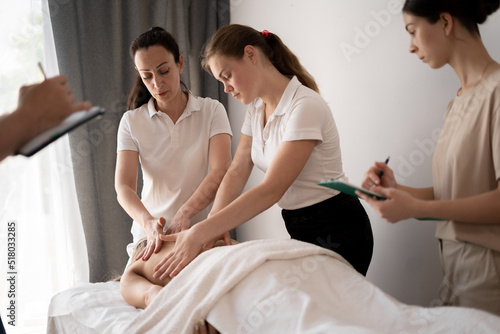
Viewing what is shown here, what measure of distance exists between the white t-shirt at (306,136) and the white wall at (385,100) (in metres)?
0.42

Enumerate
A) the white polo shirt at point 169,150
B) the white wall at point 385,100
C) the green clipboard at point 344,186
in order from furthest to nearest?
the white polo shirt at point 169,150 < the white wall at point 385,100 < the green clipboard at point 344,186

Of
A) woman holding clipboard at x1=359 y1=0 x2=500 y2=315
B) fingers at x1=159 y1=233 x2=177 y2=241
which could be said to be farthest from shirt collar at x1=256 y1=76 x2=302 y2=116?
fingers at x1=159 y1=233 x2=177 y2=241

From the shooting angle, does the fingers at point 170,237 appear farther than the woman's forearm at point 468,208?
Yes

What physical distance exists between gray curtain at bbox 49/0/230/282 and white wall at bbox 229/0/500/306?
1.14m

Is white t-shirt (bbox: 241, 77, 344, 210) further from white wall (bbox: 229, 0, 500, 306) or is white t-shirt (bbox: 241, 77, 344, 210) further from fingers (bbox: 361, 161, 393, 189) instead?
white wall (bbox: 229, 0, 500, 306)

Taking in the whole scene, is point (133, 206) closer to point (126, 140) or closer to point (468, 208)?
point (126, 140)

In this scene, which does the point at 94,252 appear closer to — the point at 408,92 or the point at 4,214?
the point at 4,214

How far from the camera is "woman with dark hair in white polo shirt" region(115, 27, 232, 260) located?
212 cm

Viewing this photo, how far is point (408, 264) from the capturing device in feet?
6.74

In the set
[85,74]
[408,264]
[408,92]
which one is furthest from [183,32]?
[408,264]

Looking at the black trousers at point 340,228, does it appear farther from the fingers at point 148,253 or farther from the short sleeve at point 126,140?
the short sleeve at point 126,140

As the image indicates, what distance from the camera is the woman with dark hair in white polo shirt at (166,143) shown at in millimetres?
2125

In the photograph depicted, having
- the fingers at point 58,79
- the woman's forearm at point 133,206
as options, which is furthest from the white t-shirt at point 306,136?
the fingers at point 58,79

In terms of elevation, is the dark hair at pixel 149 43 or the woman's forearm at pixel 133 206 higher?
the dark hair at pixel 149 43
